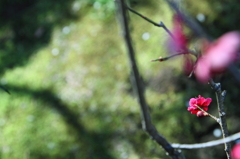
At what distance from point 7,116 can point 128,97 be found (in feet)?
3.27

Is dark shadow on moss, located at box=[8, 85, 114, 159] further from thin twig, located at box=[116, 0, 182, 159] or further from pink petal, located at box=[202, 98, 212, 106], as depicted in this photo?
pink petal, located at box=[202, 98, 212, 106]

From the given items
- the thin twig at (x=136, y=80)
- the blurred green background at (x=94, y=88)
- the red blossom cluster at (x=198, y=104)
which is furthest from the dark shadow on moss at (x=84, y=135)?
the red blossom cluster at (x=198, y=104)

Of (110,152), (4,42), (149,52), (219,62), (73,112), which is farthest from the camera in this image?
(4,42)

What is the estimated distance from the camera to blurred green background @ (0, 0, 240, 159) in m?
2.16

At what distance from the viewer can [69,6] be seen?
123 inches

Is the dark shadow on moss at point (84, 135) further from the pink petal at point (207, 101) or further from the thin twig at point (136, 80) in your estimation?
the pink petal at point (207, 101)

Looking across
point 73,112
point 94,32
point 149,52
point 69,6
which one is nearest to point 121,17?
point 73,112

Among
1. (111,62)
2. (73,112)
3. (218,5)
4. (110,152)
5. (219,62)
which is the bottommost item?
(110,152)

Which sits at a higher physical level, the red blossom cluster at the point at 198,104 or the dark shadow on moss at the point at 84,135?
the red blossom cluster at the point at 198,104

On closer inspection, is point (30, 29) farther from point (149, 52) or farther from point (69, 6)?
point (149, 52)

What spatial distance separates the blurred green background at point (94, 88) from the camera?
2.16 meters

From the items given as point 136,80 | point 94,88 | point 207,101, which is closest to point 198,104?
point 207,101

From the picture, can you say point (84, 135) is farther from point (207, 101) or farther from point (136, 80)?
point (136, 80)

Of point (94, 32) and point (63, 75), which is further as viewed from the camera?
point (94, 32)
